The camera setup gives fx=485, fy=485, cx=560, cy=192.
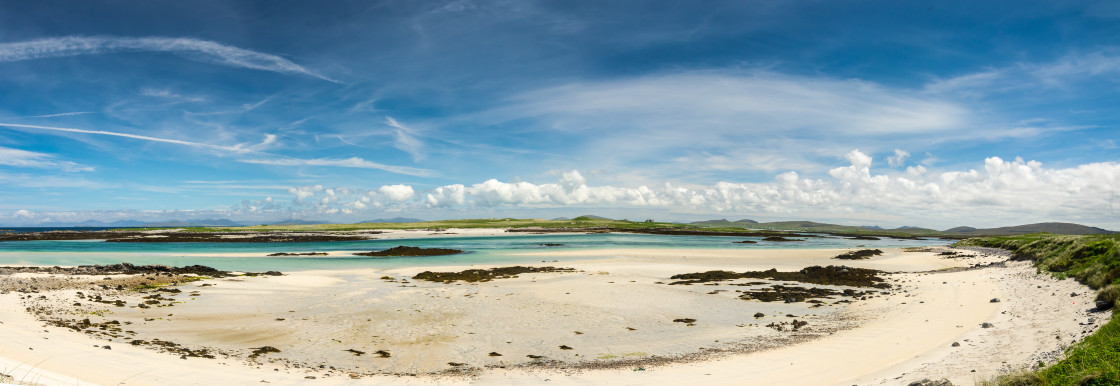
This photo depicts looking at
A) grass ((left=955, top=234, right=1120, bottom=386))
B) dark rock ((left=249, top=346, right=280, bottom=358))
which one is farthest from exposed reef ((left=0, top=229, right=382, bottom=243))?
grass ((left=955, top=234, right=1120, bottom=386))

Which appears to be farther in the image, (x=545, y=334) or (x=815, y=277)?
(x=815, y=277)

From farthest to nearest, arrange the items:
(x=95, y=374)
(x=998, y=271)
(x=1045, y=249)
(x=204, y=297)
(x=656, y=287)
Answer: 1. (x=1045, y=249)
2. (x=998, y=271)
3. (x=656, y=287)
4. (x=204, y=297)
5. (x=95, y=374)

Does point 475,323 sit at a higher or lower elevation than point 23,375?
lower

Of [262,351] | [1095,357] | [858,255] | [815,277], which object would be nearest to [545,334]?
[262,351]

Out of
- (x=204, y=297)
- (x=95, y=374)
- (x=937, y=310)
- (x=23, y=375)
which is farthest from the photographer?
(x=204, y=297)

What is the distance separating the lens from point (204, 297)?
70.5 feet

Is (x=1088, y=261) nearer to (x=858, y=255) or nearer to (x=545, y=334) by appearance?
(x=545, y=334)

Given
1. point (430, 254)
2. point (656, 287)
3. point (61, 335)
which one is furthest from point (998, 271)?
point (430, 254)

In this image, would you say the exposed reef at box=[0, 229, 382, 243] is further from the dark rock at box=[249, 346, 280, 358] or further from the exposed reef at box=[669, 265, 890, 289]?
the dark rock at box=[249, 346, 280, 358]

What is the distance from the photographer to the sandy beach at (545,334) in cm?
1024

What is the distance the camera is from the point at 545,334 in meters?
15.6

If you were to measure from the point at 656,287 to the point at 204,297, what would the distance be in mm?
21119

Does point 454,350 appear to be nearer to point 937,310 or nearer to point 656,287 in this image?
point 656,287

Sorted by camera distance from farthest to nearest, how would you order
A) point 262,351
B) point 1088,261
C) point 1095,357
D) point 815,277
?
point 815,277 < point 1088,261 < point 262,351 < point 1095,357
